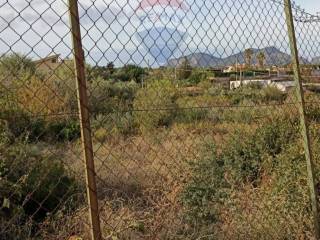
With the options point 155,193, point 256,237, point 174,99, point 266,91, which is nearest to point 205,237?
point 256,237

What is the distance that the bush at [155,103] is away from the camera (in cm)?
1290

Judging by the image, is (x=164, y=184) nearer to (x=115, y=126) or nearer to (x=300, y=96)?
(x=300, y=96)

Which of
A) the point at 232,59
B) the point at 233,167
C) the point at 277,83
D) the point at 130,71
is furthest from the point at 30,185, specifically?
the point at 277,83

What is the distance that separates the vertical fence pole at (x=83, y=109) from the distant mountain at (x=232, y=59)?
100 cm

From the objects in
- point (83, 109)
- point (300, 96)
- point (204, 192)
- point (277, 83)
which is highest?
point (83, 109)

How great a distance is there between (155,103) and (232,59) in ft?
34.7

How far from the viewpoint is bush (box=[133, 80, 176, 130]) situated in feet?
42.3

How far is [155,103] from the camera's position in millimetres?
14727

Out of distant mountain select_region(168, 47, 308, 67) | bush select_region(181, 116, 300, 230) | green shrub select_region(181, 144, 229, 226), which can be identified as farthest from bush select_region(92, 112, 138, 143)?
distant mountain select_region(168, 47, 308, 67)

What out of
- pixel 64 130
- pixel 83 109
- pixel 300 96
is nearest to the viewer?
pixel 83 109

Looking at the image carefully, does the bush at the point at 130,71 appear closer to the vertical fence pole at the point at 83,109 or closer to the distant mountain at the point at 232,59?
the distant mountain at the point at 232,59

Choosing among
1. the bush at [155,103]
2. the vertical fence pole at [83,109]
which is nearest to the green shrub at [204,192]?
the vertical fence pole at [83,109]

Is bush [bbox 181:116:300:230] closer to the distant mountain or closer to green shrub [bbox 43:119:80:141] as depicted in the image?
the distant mountain

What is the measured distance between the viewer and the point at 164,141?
389 inches
